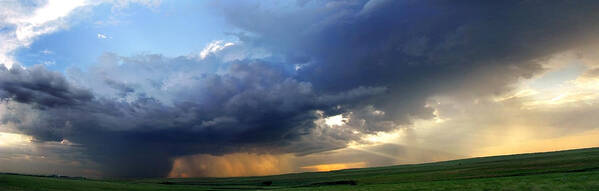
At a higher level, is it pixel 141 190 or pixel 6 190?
pixel 6 190

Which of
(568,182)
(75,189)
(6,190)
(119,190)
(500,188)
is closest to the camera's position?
(568,182)

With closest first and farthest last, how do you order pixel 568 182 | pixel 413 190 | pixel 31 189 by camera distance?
pixel 568 182 < pixel 413 190 < pixel 31 189

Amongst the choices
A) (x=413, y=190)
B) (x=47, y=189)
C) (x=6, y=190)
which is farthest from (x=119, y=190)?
(x=413, y=190)

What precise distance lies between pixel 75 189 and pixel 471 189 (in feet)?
351

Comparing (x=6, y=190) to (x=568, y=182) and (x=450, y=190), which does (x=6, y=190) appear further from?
(x=568, y=182)

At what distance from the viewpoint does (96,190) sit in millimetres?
97312

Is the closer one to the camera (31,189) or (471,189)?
(471,189)

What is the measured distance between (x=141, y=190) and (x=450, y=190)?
105687 mm

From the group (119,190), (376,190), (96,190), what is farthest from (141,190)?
(376,190)

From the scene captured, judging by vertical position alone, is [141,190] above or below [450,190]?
below

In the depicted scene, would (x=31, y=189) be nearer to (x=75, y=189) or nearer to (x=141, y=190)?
(x=75, y=189)

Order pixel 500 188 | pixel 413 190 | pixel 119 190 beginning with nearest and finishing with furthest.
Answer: pixel 500 188
pixel 413 190
pixel 119 190

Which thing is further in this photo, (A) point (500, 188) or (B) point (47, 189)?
(B) point (47, 189)

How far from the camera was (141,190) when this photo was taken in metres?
114
